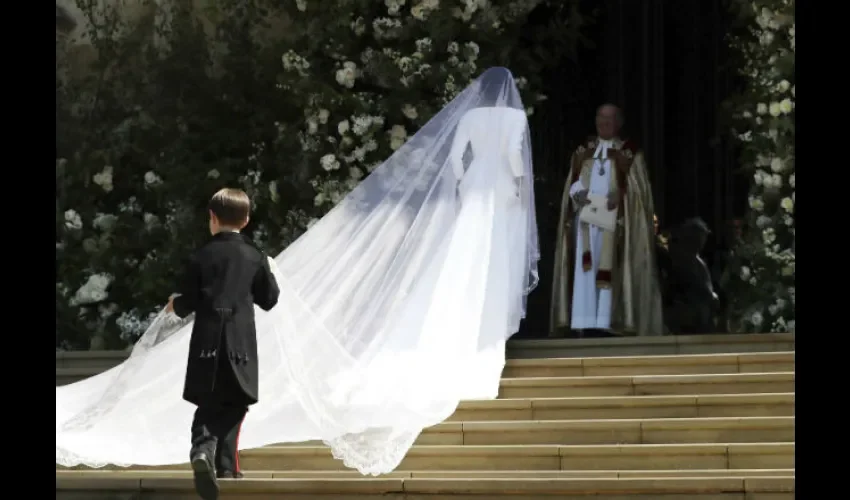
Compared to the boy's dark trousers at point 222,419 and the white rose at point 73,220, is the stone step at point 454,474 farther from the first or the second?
the white rose at point 73,220

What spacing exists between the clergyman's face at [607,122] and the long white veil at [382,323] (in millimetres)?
1319

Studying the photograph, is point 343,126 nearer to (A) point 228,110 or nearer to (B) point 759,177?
(A) point 228,110

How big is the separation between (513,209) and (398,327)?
4.78 feet

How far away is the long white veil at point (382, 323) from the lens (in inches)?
327

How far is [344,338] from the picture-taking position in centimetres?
918

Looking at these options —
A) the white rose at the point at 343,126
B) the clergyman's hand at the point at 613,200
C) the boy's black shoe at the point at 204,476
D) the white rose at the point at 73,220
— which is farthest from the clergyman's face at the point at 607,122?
the boy's black shoe at the point at 204,476

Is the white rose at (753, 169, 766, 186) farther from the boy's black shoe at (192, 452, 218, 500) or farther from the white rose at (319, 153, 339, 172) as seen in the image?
the boy's black shoe at (192, 452, 218, 500)

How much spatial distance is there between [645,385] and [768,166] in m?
3.32

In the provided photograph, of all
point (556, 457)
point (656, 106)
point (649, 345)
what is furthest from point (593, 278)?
point (556, 457)

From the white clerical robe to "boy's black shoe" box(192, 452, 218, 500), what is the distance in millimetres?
4944

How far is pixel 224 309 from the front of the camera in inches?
303
